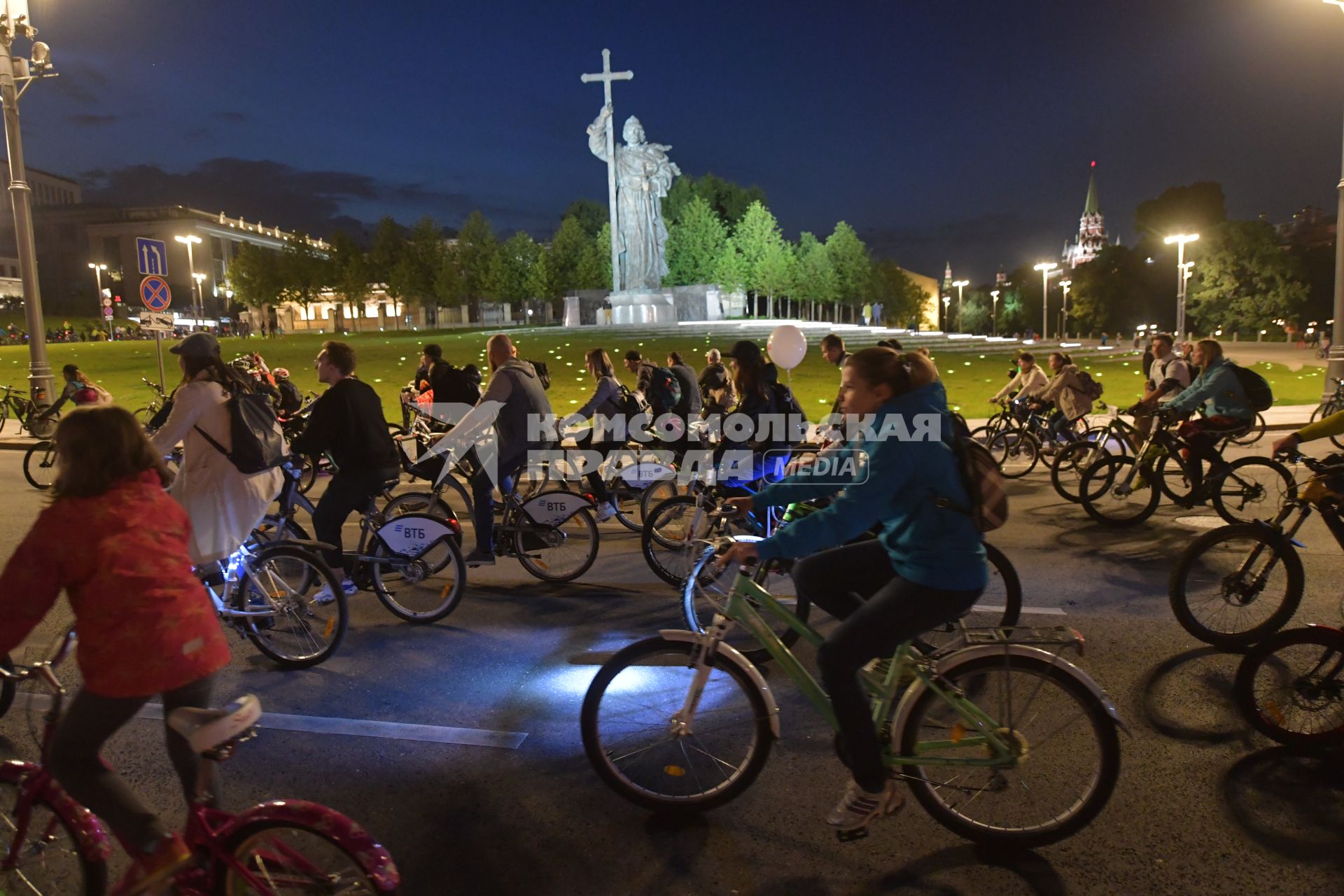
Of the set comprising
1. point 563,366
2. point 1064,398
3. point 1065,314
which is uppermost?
point 1065,314

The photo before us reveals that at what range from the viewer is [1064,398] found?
39.2ft

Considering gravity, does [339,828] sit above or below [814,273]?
below

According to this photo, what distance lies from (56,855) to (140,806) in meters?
0.52

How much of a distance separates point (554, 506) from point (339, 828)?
15.7 feet

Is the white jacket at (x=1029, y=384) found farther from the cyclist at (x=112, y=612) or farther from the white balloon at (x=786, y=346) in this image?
the cyclist at (x=112, y=612)

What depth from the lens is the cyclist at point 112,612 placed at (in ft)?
8.04

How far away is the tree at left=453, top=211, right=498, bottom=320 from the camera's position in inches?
2867

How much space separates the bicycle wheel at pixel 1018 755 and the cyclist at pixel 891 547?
19 cm

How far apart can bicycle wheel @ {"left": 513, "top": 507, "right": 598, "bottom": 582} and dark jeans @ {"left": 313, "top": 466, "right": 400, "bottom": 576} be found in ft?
4.61

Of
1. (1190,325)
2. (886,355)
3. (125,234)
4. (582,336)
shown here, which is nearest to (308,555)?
(886,355)

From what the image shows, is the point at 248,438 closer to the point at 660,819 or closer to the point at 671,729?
the point at 671,729

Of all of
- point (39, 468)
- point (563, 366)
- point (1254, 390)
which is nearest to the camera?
point (1254, 390)

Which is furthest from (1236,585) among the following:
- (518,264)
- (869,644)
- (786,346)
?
(518,264)

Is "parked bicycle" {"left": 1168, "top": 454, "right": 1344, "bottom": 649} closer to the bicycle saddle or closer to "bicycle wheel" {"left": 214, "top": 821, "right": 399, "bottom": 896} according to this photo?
"bicycle wheel" {"left": 214, "top": 821, "right": 399, "bottom": 896}
